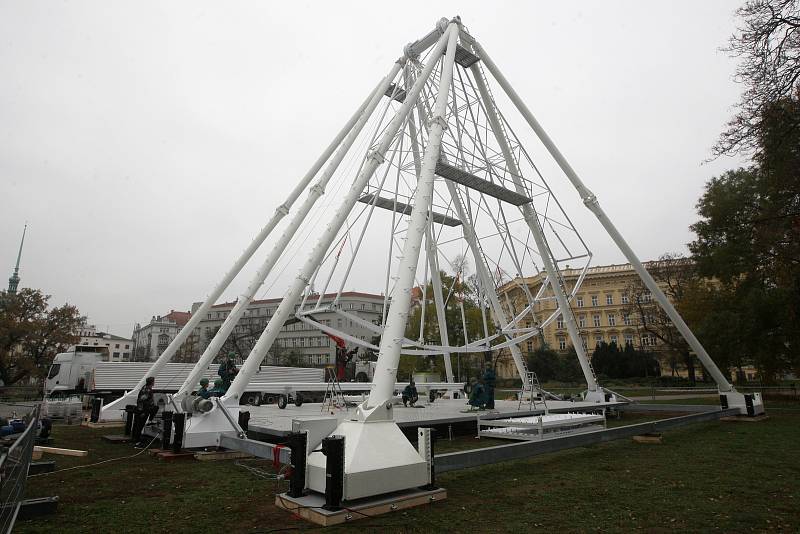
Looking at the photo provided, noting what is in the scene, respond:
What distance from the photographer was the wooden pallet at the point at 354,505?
584 centimetres

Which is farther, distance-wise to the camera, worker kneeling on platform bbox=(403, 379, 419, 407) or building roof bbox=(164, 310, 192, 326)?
building roof bbox=(164, 310, 192, 326)

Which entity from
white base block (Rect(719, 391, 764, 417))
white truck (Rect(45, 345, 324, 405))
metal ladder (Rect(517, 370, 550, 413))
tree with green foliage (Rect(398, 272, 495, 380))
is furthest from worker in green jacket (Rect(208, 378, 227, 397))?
tree with green foliage (Rect(398, 272, 495, 380))

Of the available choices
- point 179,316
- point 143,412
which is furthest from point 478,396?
point 179,316

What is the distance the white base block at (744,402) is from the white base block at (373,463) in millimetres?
16728

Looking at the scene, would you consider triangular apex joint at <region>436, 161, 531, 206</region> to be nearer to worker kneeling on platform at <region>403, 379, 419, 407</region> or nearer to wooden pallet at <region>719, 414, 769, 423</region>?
worker kneeling on platform at <region>403, 379, 419, 407</region>

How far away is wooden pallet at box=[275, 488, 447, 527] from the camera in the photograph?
5844 mm

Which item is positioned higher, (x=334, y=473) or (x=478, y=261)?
(x=478, y=261)

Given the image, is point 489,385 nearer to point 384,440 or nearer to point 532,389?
point 532,389

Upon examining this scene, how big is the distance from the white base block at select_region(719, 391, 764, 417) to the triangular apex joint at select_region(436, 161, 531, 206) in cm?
1087

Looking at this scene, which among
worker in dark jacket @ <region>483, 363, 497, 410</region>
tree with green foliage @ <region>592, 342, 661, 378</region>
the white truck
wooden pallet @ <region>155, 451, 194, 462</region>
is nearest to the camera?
wooden pallet @ <region>155, 451, 194, 462</region>

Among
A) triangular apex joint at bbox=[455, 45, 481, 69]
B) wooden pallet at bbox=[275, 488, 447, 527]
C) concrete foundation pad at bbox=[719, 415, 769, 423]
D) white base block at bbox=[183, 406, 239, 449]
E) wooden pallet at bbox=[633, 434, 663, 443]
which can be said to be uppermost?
triangular apex joint at bbox=[455, 45, 481, 69]

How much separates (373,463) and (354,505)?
1.87ft

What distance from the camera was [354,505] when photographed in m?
6.12

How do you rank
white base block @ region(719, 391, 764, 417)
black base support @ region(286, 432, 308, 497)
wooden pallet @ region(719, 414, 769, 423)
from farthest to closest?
white base block @ region(719, 391, 764, 417) → wooden pallet @ region(719, 414, 769, 423) → black base support @ region(286, 432, 308, 497)
